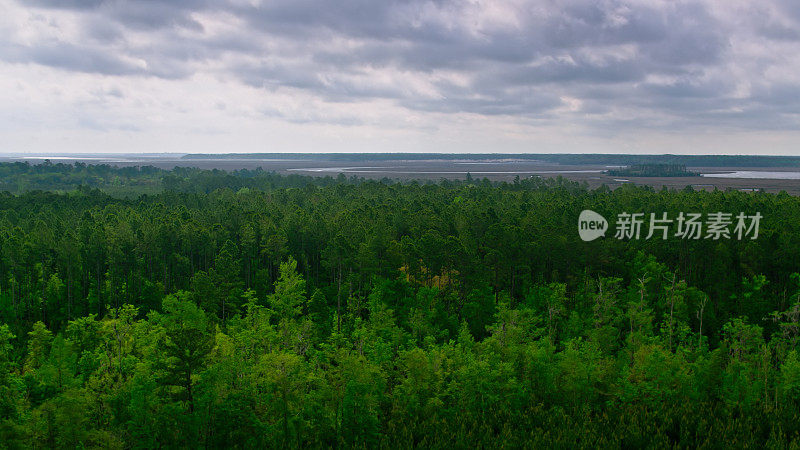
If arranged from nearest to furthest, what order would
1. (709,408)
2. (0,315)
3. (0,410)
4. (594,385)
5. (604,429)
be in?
(0,410), (604,429), (709,408), (594,385), (0,315)

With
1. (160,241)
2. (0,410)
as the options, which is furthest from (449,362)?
(160,241)

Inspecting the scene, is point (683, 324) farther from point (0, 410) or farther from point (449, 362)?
point (0, 410)

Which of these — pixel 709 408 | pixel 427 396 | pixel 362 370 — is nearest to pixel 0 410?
pixel 362 370

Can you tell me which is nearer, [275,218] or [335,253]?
[335,253]

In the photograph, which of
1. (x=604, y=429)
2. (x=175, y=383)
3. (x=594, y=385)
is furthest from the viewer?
(x=594, y=385)

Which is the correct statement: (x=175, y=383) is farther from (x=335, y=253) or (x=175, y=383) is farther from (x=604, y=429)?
(x=335, y=253)

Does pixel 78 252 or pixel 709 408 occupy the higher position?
pixel 78 252
